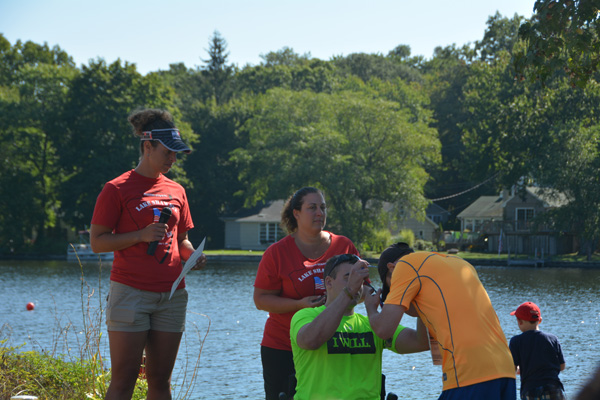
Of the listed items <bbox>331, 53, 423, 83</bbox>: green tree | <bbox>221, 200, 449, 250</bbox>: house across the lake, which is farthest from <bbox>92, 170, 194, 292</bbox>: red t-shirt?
<bbox>331, 53, 423, 83</bbox>: green tree

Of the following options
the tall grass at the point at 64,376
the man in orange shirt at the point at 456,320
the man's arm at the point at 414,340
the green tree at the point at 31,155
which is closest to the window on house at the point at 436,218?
the green tree at the point at 31,155

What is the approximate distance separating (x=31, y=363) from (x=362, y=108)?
151 ft

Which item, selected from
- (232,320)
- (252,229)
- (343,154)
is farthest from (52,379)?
(252,229)

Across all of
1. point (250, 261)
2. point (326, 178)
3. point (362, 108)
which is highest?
point (362, 108)

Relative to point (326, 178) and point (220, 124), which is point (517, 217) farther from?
point (220, 124)

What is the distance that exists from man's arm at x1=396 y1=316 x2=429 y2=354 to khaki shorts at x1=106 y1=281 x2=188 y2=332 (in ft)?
5.26

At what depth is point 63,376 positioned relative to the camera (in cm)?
745

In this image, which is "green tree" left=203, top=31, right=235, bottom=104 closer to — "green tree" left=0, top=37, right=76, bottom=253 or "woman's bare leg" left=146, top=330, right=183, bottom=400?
"green tree" left=0, top=37, right=76, bottom=253

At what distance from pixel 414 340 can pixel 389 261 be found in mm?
481

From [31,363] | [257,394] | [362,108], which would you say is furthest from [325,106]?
[31,363]

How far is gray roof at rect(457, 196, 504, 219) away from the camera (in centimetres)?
6611

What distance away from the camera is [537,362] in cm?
619

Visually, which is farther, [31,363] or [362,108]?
[362,108]

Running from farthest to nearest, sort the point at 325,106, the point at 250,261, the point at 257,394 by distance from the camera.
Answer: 1. the point at 325,106
2. the point at 250,261
3. the point at 257,394
